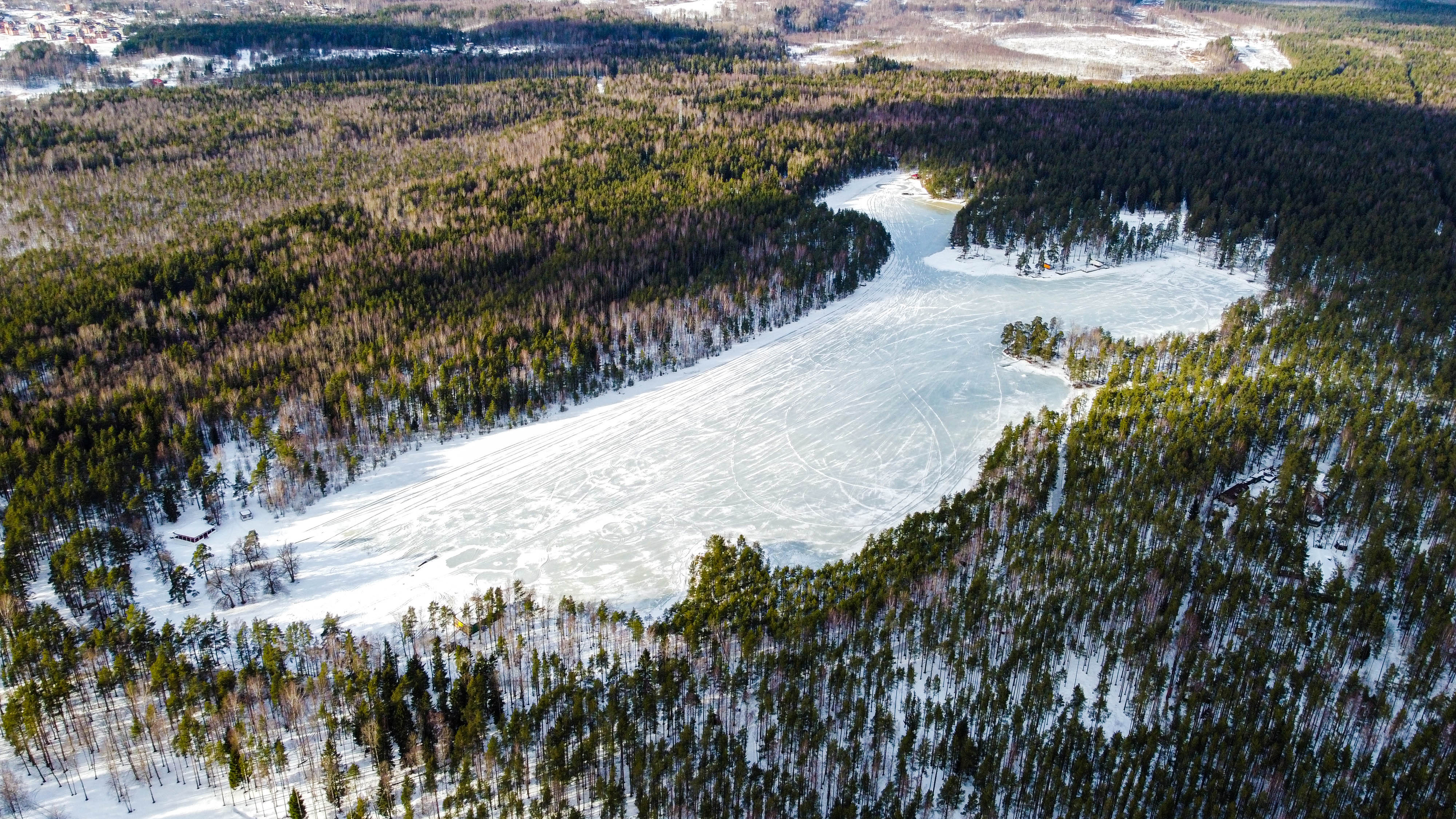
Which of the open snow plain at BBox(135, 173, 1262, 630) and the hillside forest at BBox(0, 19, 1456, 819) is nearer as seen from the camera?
the hillside forest at BBox(0, 19, 1456, 819)

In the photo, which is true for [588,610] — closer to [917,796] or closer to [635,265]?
[917,796]

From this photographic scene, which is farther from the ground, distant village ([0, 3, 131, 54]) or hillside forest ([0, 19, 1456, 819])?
distant village ([0, 3, 131, 54])

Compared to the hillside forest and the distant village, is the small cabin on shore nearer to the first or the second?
the hillside forest

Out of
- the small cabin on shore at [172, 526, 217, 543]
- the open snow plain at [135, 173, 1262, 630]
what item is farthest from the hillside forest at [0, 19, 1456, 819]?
the open snow plain at [135, 173, 1262, 630]

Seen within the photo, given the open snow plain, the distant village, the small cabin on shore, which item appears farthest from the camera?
the distant village

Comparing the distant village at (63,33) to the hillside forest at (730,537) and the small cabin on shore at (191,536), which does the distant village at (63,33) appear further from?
the small cabin on shore at (191,536)

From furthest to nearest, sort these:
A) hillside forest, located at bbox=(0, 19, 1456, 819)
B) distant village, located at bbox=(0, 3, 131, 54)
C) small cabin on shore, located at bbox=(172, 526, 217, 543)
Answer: distant village, located at bbox=(0, 3, 131, 54) → small cabin on shore, located at bbox=(172, 526, 217, 543) → hillside forest, located at bbox=(0, 19, 1456, 819)

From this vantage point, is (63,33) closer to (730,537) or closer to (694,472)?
(694,472)

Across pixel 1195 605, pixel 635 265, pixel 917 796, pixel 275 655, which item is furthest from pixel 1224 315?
pixel 275 655
